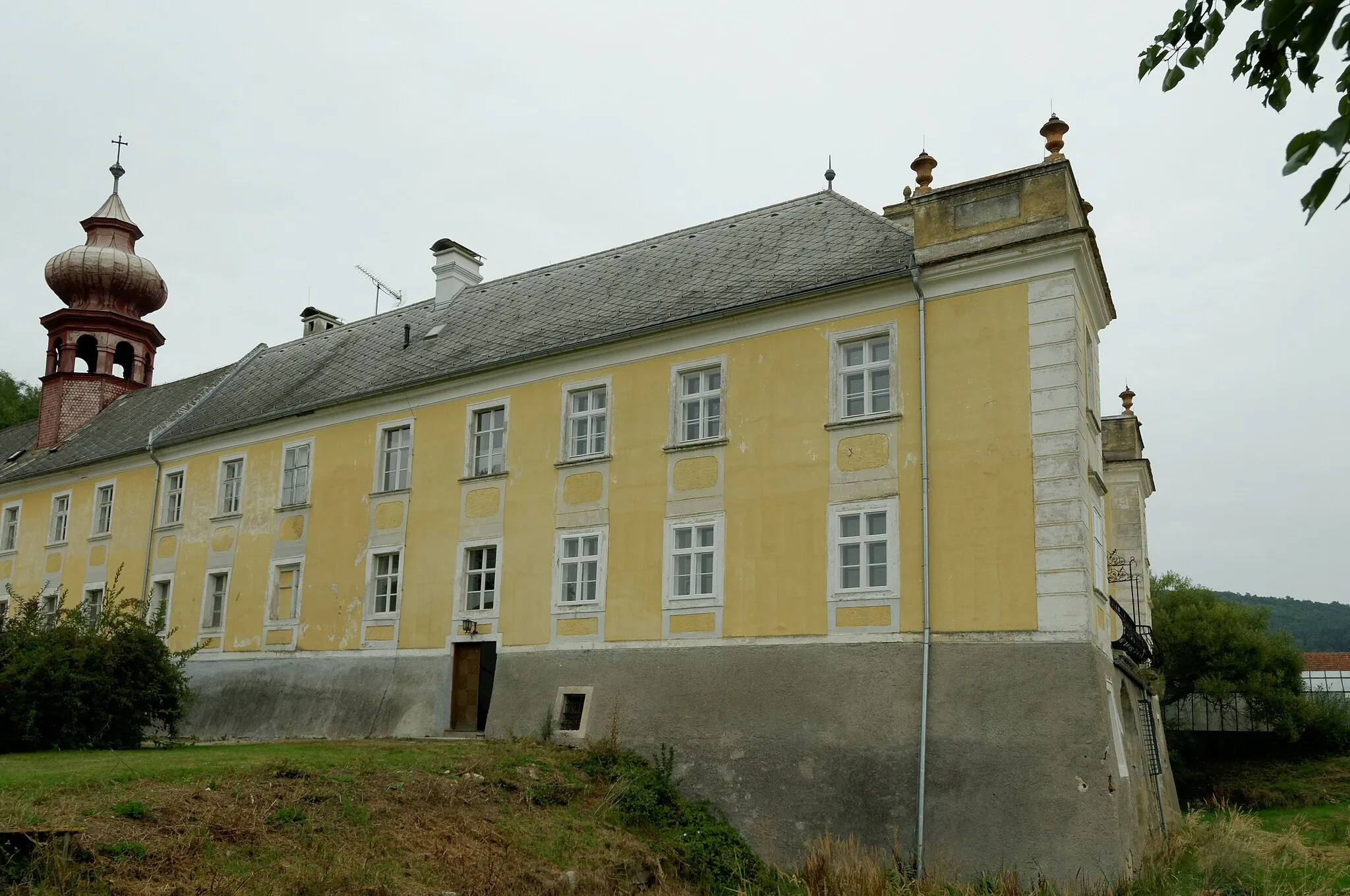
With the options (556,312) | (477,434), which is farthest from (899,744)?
(556,312)

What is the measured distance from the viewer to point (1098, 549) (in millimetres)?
15875

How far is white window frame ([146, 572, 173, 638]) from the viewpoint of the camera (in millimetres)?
26016

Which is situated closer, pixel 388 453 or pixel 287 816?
pixel 287 816

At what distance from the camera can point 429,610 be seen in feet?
68.5

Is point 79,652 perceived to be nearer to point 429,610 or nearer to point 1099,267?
point 429,610

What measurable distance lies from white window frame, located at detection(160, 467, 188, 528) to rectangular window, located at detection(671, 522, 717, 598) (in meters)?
14.1

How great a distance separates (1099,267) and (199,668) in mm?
19419

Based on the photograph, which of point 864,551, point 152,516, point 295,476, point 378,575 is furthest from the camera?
point 152,516

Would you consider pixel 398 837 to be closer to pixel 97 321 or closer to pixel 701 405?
pixel 701 405

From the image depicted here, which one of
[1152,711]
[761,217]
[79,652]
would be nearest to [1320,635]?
[1152,711]

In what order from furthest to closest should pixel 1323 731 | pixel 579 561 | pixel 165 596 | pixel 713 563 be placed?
pixel 1323 731
pixel 165 596
pixel 579 561
pixel 713 563

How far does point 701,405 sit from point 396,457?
7.19 meters

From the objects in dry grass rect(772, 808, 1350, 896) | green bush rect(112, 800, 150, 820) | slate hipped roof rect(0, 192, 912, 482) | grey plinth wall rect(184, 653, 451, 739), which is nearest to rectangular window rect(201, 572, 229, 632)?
grey plinth wall rect(184, 653, 451, 739)

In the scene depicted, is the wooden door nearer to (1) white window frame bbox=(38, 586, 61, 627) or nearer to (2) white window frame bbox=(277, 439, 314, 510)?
(2) white window frame bbox=(277, 439, 314, 510)
